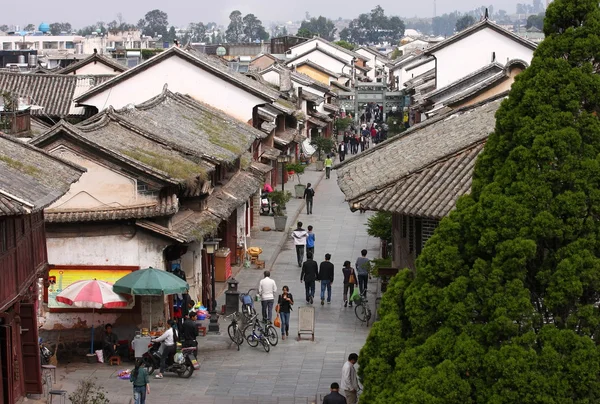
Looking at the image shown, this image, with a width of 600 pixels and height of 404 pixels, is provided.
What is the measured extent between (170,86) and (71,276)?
1969 cm

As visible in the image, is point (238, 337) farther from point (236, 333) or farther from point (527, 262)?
point (527, 262)

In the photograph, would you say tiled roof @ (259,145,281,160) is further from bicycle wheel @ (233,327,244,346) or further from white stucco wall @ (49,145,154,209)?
bicycle wheel @ (233,327,244,346)

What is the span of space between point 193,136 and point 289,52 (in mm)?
85044

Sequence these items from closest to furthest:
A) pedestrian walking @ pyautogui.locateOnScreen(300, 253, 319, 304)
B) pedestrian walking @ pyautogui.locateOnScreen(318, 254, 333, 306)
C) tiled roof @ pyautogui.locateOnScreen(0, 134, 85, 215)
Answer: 1. tiled roof @ pyautogui.locateOnScreen(0, 134, 85, 215)
2. pedestrian walking @ pyautogui.locateOnScreen(300, 253, 319, 304)
3. pedestrian walking @ pyautogui.locateOnScreen(318, 254, 333, 306)

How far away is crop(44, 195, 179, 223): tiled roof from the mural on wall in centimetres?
132

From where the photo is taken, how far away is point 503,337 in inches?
564

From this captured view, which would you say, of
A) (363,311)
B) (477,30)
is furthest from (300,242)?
(477,30)

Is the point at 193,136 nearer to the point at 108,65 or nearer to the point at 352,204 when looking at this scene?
the point at 352,204

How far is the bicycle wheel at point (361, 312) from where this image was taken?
107 ft

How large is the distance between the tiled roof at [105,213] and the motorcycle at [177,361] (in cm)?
338

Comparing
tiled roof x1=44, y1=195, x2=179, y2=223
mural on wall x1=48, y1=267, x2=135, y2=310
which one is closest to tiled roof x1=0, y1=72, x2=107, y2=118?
mural on wall x1=48, y1=267, x2=135, y2=310

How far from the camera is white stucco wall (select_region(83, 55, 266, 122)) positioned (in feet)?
157

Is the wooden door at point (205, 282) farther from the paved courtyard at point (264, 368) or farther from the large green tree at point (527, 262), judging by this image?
the large green tree at point (527, 262)

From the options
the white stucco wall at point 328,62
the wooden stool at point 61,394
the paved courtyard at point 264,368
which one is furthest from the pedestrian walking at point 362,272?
the white stucco wall at point 328,62
